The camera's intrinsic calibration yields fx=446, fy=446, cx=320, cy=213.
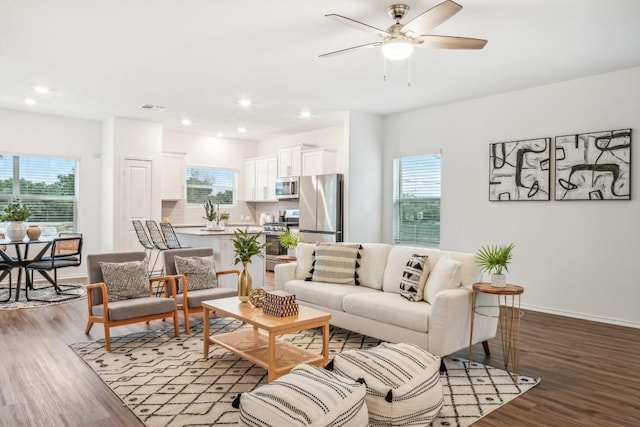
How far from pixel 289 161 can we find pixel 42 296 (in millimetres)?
4579

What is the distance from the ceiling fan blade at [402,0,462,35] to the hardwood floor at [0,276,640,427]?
8.33ft

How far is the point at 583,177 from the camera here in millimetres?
5148

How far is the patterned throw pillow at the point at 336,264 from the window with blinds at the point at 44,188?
5.27 m

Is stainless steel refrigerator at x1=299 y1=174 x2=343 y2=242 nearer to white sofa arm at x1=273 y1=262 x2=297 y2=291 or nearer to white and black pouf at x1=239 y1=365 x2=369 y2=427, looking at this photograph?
white sofa arm at x1=273 y1=262 x2=297 y2=291

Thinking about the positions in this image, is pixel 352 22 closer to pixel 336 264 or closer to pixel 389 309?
pixel 389 309

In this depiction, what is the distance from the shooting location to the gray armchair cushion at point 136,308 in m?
3.93

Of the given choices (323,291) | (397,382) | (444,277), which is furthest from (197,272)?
(397,382)

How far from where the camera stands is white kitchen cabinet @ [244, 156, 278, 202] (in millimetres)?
9078

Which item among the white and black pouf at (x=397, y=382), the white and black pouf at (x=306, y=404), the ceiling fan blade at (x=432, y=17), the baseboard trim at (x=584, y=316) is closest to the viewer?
the white and black pouf at (x=306, y=404)

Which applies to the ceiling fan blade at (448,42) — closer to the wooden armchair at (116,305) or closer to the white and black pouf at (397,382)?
the white and black pouf at (397,382)

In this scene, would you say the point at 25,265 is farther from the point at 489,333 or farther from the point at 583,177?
the point at 583,177

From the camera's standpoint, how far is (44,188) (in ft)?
24.7

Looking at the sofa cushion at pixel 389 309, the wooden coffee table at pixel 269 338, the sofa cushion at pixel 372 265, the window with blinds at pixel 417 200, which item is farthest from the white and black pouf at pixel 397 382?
the window with blinds at pixel 417 200

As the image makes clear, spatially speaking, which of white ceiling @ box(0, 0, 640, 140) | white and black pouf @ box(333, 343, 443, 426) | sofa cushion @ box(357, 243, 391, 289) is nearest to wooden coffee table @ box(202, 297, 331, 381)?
white and black pouf @ box(333, 343, 443, 426)
